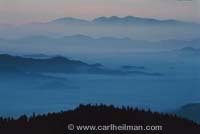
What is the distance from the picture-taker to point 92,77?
3291 mm

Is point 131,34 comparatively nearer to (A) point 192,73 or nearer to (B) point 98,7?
A: (B) point 98,7

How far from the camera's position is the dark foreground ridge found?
3.25 m

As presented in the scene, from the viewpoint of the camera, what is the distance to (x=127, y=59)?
330 centimetres

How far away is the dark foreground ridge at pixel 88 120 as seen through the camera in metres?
3.25

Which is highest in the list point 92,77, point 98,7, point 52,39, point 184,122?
point 98,7

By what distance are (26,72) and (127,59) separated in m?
0.73

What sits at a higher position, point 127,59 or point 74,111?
point 127,59

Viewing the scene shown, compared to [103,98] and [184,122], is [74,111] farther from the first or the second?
[184,122]

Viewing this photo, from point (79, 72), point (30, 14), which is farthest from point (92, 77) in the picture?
point (30, 14)

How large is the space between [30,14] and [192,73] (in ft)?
4.03

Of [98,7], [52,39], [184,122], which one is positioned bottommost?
[184,122]

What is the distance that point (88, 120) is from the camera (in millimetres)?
3266

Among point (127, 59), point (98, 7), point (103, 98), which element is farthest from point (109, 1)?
point (103, 98)

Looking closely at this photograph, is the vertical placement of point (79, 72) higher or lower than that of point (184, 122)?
higher
